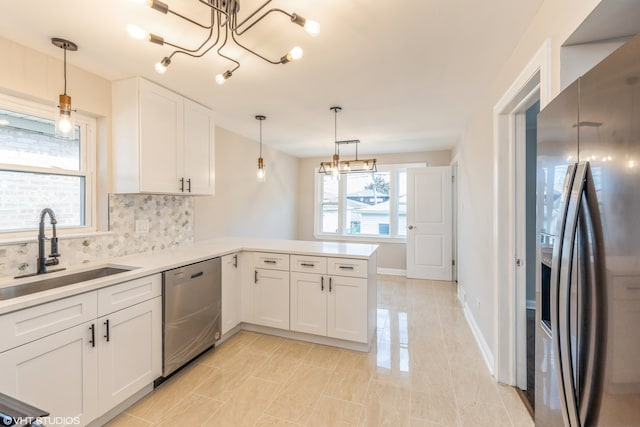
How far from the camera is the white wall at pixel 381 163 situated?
5.35m

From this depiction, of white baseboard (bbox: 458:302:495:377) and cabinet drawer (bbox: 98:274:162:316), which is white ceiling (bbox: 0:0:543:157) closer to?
cabinet drawer (bbox: 98:274:162:316)

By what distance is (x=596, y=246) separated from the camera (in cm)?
74

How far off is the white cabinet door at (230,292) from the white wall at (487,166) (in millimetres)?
2377

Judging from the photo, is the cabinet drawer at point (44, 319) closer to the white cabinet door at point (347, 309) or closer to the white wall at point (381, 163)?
the white cabinet door at point (347, 309)

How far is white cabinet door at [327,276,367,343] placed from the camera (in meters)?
2.62

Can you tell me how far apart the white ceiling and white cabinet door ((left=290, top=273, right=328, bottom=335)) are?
5.93 ft

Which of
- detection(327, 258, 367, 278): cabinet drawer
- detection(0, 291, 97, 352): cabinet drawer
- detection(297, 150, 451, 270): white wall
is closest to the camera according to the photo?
detection(0, 291, 97, 352): cabinet drawer

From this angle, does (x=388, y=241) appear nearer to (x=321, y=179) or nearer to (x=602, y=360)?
(x=321, y=179)

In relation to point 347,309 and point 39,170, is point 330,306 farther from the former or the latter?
point 39,170

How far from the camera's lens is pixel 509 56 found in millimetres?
2016

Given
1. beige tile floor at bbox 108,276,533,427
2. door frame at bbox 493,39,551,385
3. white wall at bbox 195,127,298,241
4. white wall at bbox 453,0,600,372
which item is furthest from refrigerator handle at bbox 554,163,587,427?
white wall at bbox 195,127,298,241

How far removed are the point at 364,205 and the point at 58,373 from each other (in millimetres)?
5105

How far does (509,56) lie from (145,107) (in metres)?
2.86

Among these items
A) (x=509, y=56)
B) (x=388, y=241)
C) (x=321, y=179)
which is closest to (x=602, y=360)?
(x=509, y=56)
